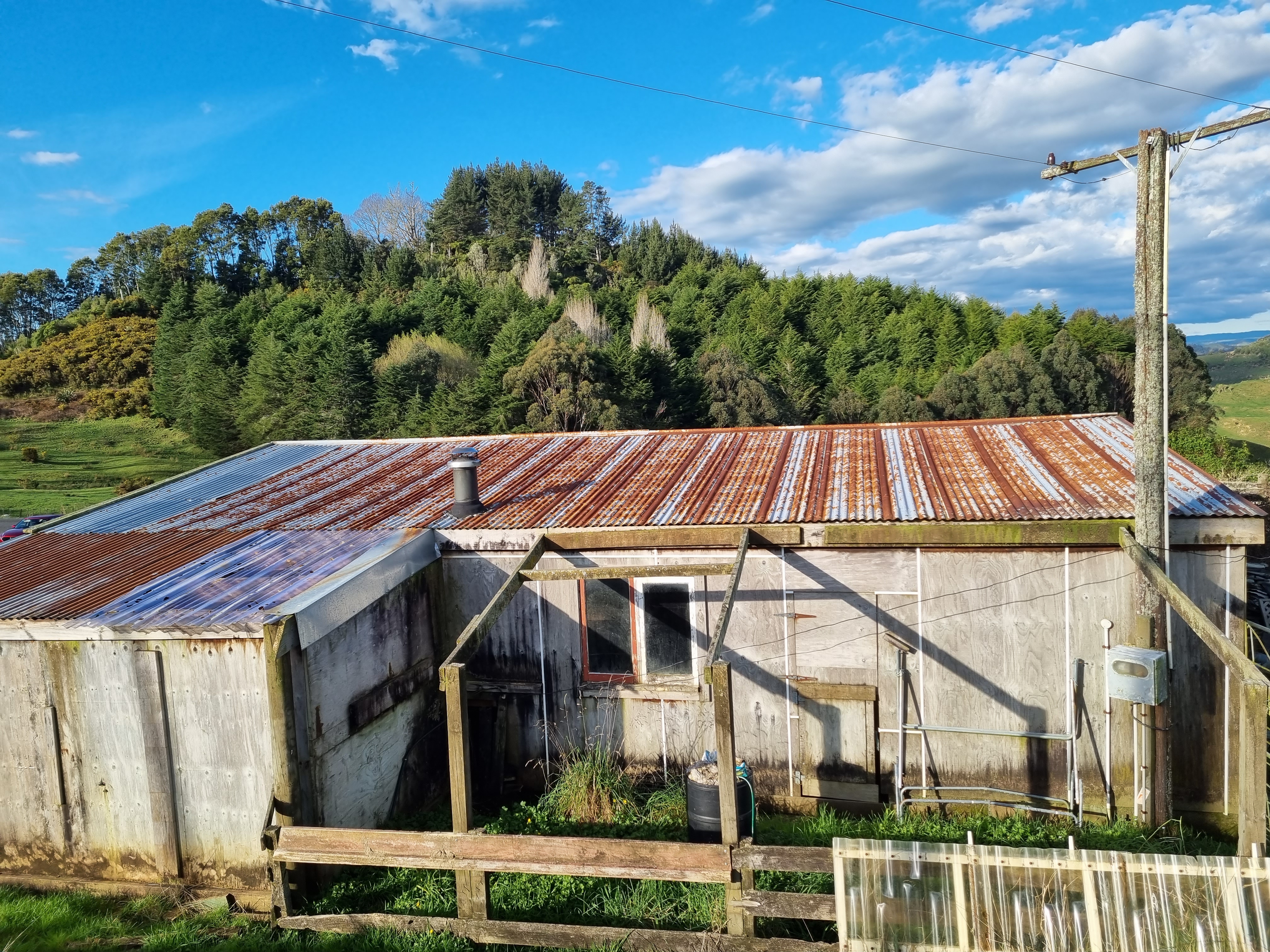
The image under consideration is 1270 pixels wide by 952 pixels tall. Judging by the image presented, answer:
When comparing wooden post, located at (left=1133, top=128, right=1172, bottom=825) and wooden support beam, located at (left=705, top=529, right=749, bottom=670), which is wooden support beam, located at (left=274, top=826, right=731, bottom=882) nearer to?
wooden support beam, located at (left=705, top=529, right=749, bottom=670)

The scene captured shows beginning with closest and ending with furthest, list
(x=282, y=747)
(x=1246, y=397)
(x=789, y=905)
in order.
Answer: (x=789, y=905), (x=282, y=747), (x=1246, y=397)

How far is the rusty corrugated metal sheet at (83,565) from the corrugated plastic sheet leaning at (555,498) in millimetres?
26

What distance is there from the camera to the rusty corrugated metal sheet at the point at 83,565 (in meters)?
6.68

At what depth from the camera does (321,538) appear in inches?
324

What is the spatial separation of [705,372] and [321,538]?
111ft

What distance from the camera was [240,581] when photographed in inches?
275

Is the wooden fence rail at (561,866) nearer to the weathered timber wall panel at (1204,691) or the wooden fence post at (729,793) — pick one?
the wooden fence post at (729,793)

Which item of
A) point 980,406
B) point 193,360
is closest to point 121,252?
point 193,360

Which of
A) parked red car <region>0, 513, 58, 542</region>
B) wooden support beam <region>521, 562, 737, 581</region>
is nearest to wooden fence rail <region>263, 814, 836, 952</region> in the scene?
wooden support beam <region>521, 562, 737, 581</region>

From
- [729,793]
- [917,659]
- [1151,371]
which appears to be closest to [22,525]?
[729,793]

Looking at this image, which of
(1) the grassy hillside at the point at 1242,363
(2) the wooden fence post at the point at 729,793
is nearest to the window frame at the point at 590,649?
(2) the wooden fence post at the point at 729,793

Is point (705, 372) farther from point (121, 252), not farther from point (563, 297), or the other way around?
point (121, 252)

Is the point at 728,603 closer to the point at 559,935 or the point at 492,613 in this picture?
the point at 492,613

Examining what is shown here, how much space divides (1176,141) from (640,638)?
6106 mm
